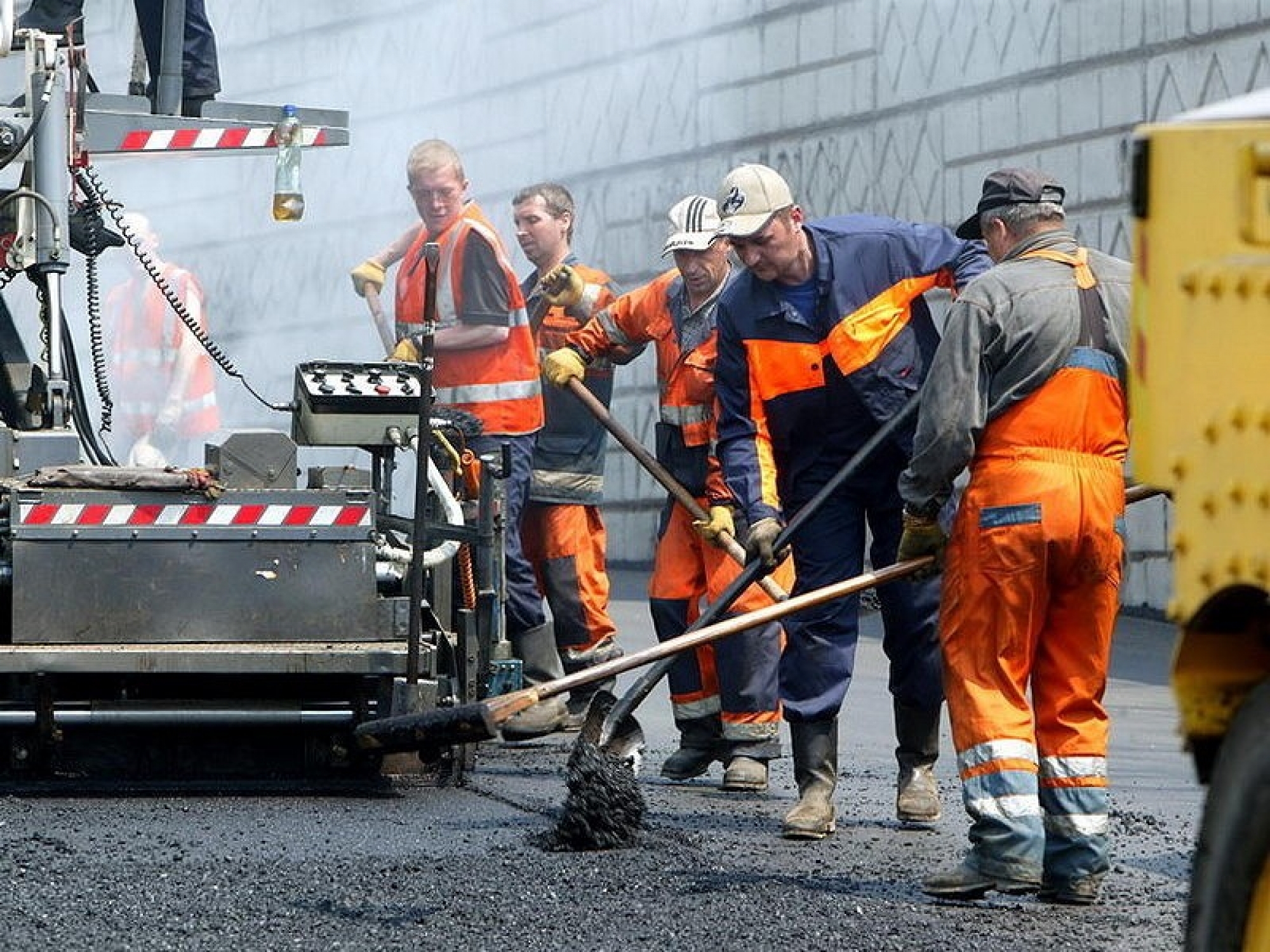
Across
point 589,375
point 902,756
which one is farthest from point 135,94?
point 902,756

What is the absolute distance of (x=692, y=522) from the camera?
7.42 meters

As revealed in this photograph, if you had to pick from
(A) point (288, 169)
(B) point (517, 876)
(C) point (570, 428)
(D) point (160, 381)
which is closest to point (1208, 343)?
(B) point (517, 876)

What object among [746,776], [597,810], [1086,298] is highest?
[1086,298]

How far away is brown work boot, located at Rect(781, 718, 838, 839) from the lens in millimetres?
A: 6207

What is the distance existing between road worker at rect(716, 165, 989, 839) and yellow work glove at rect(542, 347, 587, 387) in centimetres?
90

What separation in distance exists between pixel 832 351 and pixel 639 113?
25.8 ft

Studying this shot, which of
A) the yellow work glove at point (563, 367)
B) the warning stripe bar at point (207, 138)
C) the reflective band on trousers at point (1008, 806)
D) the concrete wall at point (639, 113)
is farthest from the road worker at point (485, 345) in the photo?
the concrete wall at point (639, 113)

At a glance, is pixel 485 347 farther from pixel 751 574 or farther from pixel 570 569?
pixel 751 574

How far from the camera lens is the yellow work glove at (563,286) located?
8500mm

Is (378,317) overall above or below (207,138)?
below

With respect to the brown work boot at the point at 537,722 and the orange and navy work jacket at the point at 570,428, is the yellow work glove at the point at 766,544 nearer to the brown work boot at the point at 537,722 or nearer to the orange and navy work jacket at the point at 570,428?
the brown work boot at the point at 537,722

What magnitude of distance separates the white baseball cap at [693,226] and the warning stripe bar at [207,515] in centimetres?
131

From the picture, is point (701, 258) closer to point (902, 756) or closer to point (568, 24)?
point (902, 756)

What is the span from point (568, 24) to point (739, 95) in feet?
3.23
